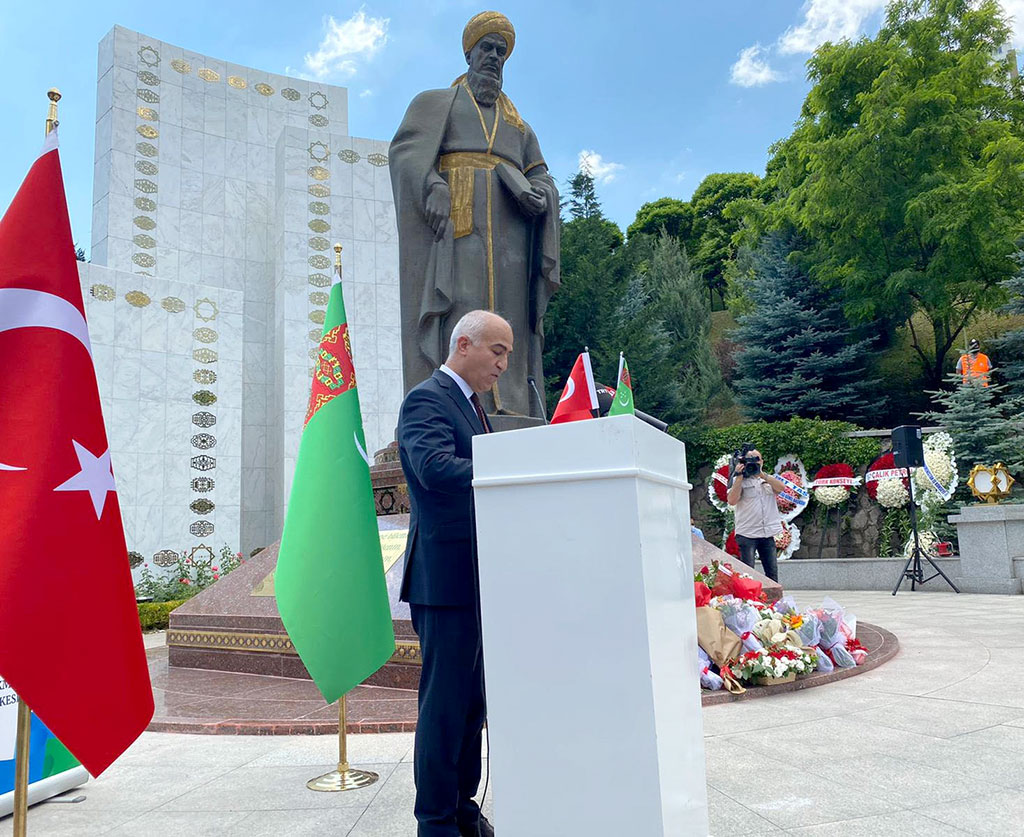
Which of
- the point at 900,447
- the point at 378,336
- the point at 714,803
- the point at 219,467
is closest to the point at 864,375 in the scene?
the point at 900,447

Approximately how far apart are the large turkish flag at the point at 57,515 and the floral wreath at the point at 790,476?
575 inches

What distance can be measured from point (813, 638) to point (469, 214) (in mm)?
4227

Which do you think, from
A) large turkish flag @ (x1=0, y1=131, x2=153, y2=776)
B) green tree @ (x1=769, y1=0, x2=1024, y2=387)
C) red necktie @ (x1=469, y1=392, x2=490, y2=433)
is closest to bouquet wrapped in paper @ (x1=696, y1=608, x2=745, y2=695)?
red necktie @ (x1=469, y1=392, x2=490, y2=433)

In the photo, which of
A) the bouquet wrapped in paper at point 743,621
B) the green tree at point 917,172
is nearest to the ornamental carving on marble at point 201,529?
the bouquet wrapped in paper at point 743,621

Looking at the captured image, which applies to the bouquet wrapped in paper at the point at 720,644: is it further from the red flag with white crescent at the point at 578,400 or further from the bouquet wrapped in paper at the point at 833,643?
the red flag with white crescent at the point at 578,400

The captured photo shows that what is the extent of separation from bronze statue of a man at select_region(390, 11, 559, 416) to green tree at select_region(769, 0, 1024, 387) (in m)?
16.6

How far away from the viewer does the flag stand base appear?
3.09m

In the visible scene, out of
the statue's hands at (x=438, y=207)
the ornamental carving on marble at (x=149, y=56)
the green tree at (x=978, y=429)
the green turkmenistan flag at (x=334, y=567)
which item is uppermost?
the ornamental carving on marble at (x=149, y=56)

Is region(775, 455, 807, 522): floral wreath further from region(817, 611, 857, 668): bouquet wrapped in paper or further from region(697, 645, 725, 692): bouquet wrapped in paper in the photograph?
region(697, 645, 725, 692): bouquet wrapped in paper

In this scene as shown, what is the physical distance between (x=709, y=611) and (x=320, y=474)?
2.49 meters

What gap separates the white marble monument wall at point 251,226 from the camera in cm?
1568

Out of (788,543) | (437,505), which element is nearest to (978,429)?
(788,543)

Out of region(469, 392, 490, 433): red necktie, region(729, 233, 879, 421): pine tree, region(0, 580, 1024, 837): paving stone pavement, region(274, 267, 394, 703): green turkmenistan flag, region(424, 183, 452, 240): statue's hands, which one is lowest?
region(0, 580, 1024, 837): paving stone pavement

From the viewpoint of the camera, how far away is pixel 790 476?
16.3 metres
